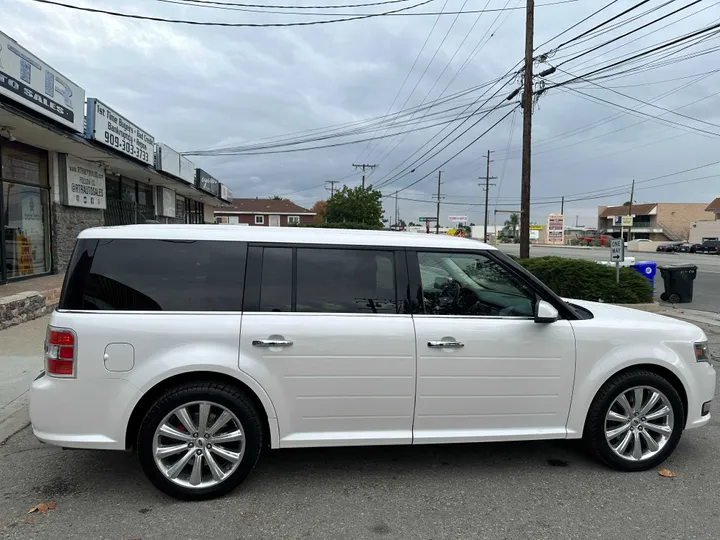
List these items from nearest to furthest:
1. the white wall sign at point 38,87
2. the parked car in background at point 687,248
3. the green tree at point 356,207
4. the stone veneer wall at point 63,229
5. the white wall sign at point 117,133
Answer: the white wall sign at point 38,87
the white wall sign at point 117,133
the stone veneer wall at point 63,229
the green tree at point 356,207
the parked car in background at point 687,248

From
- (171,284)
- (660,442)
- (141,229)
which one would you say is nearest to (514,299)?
(660,442)

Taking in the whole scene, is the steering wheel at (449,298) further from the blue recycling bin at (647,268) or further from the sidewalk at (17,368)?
A: the blue recycling bin at (647,268)

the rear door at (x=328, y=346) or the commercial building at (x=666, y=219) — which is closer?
the rear door at (x=328, y=346)

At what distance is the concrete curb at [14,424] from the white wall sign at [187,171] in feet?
51.4

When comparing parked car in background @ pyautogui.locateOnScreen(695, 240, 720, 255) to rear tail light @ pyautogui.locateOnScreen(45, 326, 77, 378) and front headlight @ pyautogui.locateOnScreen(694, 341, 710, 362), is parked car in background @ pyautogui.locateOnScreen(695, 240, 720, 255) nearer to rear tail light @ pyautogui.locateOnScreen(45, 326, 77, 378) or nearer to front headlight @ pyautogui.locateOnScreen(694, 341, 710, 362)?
front headlight @ pyautogui.locateOnScreen(694, 341, 710, 362)

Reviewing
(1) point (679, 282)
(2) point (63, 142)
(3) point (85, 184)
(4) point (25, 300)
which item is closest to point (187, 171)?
(3) point (85, 184)

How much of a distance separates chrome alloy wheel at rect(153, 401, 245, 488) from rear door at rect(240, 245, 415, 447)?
0.32 metres

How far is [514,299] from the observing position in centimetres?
359

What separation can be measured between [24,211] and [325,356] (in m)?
10.8

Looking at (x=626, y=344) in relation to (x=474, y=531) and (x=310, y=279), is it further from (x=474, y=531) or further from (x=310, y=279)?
(x=310, y=279)

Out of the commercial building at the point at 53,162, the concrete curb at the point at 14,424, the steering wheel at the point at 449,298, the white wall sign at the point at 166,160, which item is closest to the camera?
the steering wheel at the point at 449,298

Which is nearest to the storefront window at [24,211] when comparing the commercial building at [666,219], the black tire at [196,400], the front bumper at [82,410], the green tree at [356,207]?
the front bumper at [82,410]

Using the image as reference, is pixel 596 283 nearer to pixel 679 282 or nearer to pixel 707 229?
pixel 679 282

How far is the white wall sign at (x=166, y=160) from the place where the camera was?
54.5 ft
